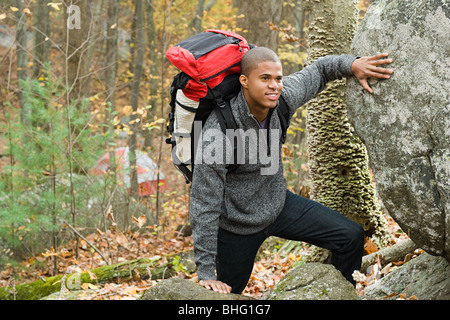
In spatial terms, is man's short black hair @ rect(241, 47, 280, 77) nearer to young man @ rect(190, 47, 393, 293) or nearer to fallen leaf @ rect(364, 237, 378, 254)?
young man @ rect(190, 47, 393, 293)

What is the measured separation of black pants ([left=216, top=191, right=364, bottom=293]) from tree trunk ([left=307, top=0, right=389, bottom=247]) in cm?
162

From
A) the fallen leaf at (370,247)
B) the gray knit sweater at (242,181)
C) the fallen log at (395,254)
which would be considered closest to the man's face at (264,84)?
the gray knit sweater at (242,181)

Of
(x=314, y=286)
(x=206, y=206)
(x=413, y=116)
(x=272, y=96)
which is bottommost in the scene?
(x=314, y=286)

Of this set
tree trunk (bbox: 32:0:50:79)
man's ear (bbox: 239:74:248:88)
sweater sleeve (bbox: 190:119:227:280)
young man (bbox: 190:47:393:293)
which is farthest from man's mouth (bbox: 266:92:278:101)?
Answer: tree trunk (bbox: 32:0:50:79)

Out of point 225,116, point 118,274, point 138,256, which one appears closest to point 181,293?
point 225,116

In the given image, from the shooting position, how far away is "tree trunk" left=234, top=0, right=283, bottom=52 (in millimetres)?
9359

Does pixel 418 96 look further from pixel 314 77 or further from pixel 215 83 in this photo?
pixel 215 83

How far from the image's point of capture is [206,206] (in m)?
3.66

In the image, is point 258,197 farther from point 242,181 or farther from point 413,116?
point 413,116

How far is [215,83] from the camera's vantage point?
3.68m

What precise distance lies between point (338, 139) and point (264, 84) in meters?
2.18

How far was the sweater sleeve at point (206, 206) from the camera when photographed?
363 cm

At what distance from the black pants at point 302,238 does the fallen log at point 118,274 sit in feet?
7.20

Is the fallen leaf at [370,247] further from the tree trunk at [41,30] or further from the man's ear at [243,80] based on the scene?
the tree trunk at [41,30]
